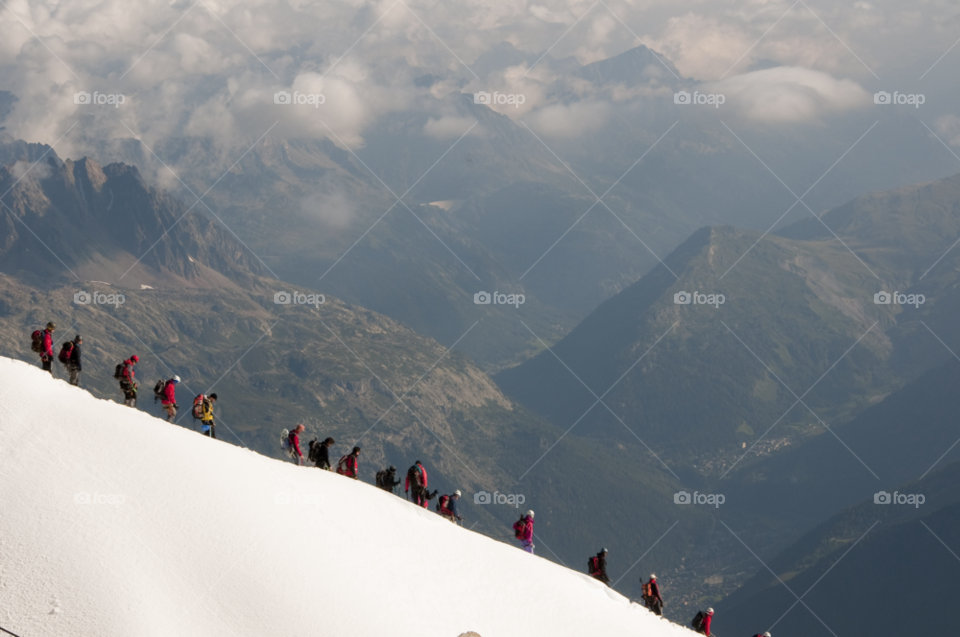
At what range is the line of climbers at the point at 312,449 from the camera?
5525cm

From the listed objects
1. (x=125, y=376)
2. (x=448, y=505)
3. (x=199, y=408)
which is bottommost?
(x=448, y=505)

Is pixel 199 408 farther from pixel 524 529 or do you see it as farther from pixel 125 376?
pixel 524 529

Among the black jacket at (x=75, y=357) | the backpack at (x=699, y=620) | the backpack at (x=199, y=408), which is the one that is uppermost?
the black jacket at (x=75, y=357)

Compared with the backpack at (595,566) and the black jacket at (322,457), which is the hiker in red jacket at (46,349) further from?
the backpack at (595,566)

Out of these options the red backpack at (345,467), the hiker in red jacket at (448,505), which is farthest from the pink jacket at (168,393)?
the hiker in red jacket at (448,505)

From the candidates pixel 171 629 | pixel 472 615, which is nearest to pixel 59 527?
pixel 171 629

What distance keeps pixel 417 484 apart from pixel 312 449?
8244 millimetres

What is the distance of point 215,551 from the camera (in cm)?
4462

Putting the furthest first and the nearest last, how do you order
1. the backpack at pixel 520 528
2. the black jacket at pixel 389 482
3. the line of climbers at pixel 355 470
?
the black jacket at pixel 389 482 < the backpack at pixel 520 528 < the line of climbers at pixel 355 470

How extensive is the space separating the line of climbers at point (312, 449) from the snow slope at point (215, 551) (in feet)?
5.95

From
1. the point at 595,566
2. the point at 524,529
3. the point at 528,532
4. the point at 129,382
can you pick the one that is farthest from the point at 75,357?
the point at 595,566

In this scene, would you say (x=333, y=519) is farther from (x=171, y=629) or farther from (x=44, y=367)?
(x=44, y=367)

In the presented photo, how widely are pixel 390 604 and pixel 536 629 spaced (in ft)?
34.4

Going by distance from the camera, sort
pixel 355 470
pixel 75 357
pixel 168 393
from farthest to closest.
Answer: pixel 355 470
pixel 168 393
pixel 75 357
